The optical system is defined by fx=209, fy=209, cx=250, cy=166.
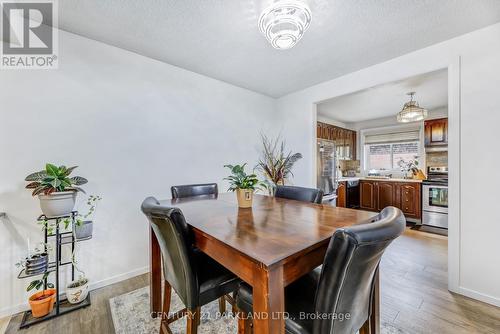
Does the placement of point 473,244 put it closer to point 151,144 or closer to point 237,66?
point 237,66

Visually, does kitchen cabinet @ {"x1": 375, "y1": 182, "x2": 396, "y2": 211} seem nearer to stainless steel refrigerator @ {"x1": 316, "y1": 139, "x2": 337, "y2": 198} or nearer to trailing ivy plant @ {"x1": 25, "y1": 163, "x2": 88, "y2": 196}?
stainless steel refrigerator @ {"x1": 316, "y1": 139, "x2": 337, "y2": 198}

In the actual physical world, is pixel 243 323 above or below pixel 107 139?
below

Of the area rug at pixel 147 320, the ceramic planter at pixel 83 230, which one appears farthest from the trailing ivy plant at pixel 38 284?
the area rug at pixel 147 320

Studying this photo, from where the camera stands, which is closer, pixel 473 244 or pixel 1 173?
pixel 1 173

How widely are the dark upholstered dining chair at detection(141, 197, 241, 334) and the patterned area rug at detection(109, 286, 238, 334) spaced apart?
1.62 ft

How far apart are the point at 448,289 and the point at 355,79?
2474mm

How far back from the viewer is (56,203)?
62.6 inches

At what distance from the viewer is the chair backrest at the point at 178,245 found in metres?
0.99

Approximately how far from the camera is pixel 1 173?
1.67 metres

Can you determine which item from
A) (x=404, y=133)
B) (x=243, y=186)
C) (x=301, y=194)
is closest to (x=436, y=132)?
(x=404, y=133)

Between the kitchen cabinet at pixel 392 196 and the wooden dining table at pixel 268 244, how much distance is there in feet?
12.2

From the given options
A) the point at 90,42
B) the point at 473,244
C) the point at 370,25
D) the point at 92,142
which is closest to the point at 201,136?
the point at 92,142

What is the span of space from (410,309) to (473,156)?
4.79 ft

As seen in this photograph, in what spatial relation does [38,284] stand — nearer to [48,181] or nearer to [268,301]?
[48,181]
